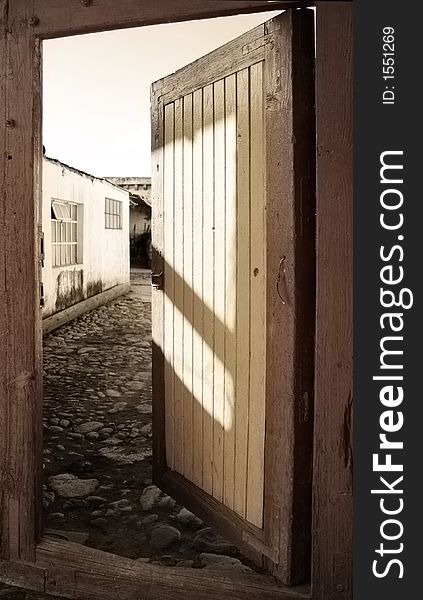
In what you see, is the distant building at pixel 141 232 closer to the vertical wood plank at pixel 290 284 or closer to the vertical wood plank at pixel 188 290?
the vertical wood plank at pixel 188 290

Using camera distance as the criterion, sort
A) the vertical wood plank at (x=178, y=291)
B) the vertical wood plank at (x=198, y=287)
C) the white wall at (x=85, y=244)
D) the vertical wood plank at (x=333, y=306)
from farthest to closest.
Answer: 1. the white wall at (x=85, y=244)
2. the vertical wood plank at (x=178, y=291)
3. the vertical wood plank at (x=198, y=287)
4. the vertical wood plank at (x=333, y=306)

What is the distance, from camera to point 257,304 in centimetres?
239

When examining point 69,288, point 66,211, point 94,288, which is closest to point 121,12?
point 69,288

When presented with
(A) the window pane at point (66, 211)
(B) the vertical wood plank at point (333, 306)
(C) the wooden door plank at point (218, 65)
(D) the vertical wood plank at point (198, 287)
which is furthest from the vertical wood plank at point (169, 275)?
(A) the window pane at point (66, 211)

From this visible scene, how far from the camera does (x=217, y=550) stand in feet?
8.61

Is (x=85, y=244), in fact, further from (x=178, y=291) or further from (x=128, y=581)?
(x=128, y=581)

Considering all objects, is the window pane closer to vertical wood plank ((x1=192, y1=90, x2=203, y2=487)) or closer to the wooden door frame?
vertical wood plank ((x1=192, y1=90, x2=203, y2=487))

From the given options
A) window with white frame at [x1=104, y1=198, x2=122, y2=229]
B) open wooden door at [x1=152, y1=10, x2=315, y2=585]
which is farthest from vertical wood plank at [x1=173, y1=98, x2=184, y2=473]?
window with white frame at [x1=104, y1=198, x2=122, y2=229]

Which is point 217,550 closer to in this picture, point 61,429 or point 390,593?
point 390,593

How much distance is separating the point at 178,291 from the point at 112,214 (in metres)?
11.2

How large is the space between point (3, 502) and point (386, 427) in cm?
156

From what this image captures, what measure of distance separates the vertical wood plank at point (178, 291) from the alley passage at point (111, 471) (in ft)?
1.13

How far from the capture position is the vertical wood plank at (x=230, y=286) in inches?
99.6

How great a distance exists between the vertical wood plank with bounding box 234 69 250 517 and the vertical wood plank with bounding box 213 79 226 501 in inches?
5.2
